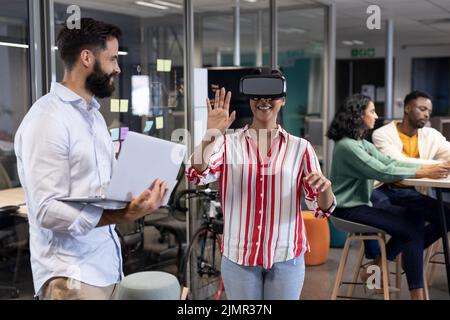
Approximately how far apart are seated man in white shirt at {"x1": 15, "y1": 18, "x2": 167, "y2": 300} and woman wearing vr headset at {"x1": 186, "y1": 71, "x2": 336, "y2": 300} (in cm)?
31

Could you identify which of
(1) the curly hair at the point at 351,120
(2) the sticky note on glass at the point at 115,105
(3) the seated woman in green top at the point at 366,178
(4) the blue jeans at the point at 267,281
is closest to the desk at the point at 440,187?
(3) the seated woman in green top at the point at 366,178

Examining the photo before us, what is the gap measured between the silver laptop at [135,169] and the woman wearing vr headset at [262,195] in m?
0.25

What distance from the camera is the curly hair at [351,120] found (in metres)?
3.06

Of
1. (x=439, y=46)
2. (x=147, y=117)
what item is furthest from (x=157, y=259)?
(x=439, y=46)

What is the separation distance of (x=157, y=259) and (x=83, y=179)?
247cm

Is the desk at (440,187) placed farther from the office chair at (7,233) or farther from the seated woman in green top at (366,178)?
the office chair at (7,233)

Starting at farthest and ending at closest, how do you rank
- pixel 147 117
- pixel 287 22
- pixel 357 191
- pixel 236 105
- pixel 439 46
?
pixel 439 46
pixel 287 22
pixel 147 117
pixel 357 191
pixel 236 105

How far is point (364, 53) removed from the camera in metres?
11.5

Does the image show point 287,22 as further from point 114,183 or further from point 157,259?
point 114,183

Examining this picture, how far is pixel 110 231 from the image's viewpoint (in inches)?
67.0

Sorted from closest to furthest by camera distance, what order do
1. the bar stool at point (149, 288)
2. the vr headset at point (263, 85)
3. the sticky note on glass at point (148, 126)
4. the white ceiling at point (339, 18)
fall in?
1. the bar stool at point (149, 288)
2. the vr headset at point (263, 85)
3. the sticky note on glass at point (148, 126)
4. the white ceiling at point (339, 18)

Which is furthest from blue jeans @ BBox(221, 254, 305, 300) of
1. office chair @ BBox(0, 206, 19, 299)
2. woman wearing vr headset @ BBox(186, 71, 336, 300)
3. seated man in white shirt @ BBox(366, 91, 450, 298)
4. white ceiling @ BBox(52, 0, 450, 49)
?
white ceiling @ BBox(52, 0, 450, 49)

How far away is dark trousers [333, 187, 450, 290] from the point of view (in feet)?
10.1

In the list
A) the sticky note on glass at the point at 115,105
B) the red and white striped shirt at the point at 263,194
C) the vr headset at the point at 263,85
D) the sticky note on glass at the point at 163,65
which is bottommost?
the red and white striped shirt at the point at 263,194
